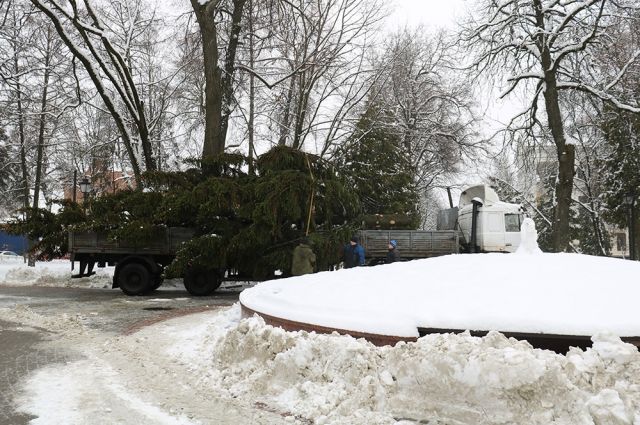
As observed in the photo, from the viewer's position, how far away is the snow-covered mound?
5367 mm

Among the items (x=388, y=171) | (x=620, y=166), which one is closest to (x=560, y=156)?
(x=620, y=166)

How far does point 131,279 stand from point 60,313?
4.26 m

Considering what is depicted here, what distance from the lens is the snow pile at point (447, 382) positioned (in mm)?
4301

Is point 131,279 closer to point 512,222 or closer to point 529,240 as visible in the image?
point 529,240

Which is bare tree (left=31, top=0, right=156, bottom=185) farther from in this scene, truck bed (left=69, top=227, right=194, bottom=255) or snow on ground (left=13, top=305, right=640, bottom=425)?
snow on ground (left=13, top=305, right=640, bottom=425)

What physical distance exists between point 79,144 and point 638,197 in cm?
2999

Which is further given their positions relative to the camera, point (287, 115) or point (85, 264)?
point (287, 115)

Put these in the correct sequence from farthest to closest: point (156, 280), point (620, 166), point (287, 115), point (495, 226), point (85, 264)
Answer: point (620, 166) → point (287, 115) → point (495, 226) → point (85, 264) → point (156, 280)

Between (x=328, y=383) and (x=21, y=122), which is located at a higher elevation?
(x=21, y=122)

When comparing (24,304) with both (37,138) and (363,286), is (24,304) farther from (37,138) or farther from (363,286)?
(37,138)

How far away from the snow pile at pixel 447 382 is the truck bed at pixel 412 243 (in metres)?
13.2

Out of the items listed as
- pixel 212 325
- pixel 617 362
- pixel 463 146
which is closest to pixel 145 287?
pixel 212 325

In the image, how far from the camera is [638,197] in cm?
2811

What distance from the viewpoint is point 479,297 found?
599 cm
